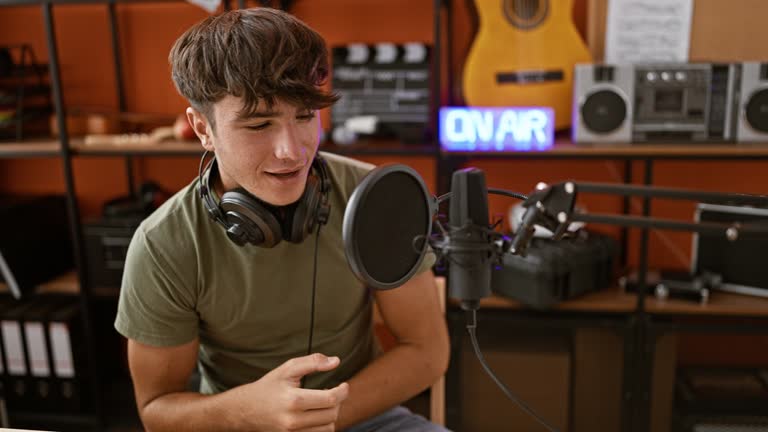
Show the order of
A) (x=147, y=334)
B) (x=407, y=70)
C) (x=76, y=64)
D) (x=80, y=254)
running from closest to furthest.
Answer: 1. (x=147, y=334)
2. (x=407, y=70)
3. (x=80, y=254)
4. (x=76, y=64)

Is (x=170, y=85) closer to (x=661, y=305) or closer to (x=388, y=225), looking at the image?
(x=661, y=305)

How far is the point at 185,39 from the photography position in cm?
104

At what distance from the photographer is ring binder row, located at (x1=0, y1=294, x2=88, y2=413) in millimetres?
2248

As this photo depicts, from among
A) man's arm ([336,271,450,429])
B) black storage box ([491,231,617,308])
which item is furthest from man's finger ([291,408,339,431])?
black storage box ([491,231,617,308])

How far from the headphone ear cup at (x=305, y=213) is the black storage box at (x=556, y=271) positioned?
3.13 feet

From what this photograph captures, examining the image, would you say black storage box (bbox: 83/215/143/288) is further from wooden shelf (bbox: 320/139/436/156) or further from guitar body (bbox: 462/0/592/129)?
guitar body (bbox: 462/0/592/129)

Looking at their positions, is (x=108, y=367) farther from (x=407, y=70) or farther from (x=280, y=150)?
(x=280, y=150)

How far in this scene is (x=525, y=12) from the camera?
6.84ft

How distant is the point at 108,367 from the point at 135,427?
0.32 metres

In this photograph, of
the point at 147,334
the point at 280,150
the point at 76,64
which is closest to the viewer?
the point at 280,150

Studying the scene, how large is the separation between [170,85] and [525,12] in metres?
1.37

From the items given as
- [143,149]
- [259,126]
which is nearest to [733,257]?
[259,126]

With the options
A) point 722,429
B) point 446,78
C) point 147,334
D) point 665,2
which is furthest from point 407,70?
point 722,429

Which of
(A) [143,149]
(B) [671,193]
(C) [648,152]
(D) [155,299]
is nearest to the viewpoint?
(B) [671,193]
